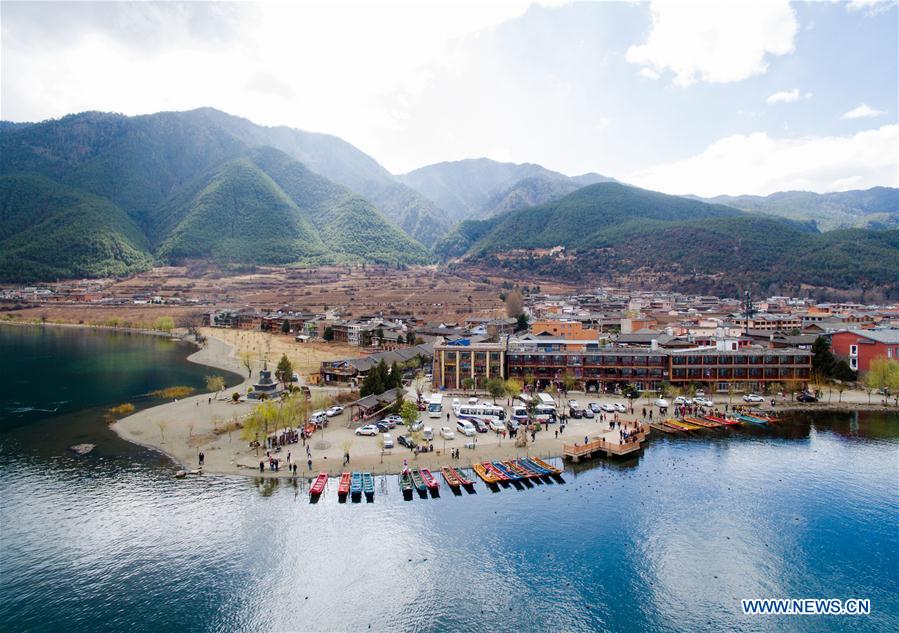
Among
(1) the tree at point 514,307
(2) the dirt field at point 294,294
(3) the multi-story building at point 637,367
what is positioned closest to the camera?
(3) the multi-story building at point 637,367

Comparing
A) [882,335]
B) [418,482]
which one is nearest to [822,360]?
[882,335]

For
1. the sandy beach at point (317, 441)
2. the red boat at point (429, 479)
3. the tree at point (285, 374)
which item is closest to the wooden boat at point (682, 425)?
the sandy beach at point (317, 441)

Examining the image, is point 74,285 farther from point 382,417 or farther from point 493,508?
point 493,508

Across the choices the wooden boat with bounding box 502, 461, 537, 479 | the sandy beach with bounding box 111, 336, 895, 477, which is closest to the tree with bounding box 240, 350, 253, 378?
the sandy beach with bounding box 111, 336, 895, 477

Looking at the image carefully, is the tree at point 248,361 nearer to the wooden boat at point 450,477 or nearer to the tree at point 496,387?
the tree at point 496,387

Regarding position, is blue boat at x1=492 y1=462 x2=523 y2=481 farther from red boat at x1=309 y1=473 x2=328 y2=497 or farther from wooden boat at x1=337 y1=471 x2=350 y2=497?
red boat at x1=309 y1=473 x2=328 y2=497

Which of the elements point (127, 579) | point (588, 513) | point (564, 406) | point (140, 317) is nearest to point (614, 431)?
point (564, 406)

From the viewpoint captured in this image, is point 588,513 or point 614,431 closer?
point 588,513
